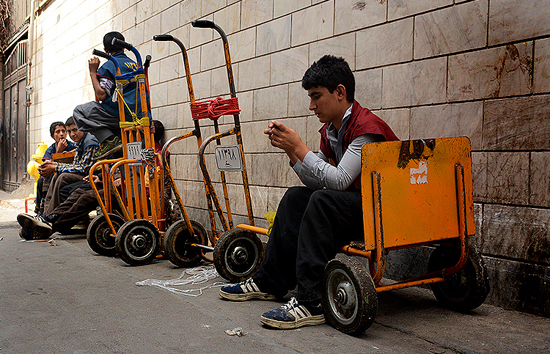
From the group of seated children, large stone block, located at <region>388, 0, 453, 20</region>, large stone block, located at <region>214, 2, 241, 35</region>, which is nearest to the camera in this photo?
large stone block, located at <region>388, 0, 453, 20</region>

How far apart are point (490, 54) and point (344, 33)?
1.24m

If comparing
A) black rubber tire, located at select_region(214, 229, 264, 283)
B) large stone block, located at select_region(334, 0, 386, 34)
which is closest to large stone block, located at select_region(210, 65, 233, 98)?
large stone block, located at select_region(334, 0, 386, 34)

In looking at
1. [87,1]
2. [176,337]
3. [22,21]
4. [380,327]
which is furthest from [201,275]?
[22,21]

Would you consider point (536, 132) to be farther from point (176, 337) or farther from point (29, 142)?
point (29, 142)

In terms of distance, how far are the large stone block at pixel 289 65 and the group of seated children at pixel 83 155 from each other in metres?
1.25

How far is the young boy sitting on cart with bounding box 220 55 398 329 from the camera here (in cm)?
242

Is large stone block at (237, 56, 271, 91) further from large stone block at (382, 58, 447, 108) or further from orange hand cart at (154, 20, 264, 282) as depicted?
large stone block at (382, 58, 447, 108)

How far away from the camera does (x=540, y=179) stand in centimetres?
256

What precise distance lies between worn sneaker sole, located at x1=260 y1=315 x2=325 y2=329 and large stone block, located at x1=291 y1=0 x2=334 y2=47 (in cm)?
235

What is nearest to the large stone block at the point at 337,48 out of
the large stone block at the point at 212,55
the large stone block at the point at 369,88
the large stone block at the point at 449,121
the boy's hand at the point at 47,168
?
the large stone block at the point at 369,88

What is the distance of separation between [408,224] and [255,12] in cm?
312

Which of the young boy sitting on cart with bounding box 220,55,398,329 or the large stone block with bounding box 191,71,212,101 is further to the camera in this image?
the large stone block with bounding box 191,71,212,101

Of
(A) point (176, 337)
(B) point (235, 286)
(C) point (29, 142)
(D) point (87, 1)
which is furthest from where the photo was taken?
(C) point (29, 142)

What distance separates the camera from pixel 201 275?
11.7ft
